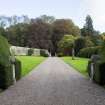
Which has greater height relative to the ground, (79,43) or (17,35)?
(17,35)

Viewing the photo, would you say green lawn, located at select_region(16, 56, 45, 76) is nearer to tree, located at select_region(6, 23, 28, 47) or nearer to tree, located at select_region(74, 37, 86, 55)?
tree, located at select_region(74, 37, 86, 55)

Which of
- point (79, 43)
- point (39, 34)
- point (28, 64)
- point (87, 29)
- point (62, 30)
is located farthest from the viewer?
point (87, 29)

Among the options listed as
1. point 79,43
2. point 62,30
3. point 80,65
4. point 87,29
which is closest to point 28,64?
point 80,65

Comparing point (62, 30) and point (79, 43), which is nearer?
point (79, 43)

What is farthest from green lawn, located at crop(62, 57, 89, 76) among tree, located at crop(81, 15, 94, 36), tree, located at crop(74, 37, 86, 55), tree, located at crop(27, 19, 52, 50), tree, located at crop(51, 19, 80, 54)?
tree, located at crop(81, 15, 94, 36)

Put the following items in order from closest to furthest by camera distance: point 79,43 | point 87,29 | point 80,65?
point 80,65 → point 79,43 → point 87,29

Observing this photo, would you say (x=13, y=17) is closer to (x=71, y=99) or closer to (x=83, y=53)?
(x=83, y=53)

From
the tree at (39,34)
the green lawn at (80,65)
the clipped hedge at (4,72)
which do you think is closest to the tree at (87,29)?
the tree at (39,34)

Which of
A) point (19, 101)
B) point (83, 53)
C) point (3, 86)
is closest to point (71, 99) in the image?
point (19, 101)

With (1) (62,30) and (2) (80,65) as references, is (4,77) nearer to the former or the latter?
(2) (80,65)

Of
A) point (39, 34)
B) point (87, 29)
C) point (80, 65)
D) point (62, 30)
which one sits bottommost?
point (80, 65)

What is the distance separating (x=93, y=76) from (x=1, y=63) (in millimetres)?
5595

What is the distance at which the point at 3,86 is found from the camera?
13.4 metres

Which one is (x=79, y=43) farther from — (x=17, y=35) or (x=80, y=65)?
(x=80, y=65)
